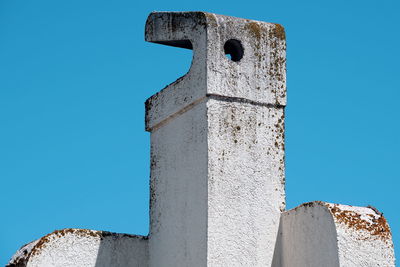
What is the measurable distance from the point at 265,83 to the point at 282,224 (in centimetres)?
159

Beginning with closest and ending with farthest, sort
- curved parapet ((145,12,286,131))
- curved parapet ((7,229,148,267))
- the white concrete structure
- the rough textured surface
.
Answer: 1. the white concrete structure
2. the rough textured surface
3. curved parapet ((145,12,286,131))
4. curved parapet ((7,229,148,267))

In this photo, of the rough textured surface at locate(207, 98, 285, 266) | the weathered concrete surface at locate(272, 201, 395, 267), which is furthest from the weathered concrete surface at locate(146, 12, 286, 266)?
the weathered concrete surface at locate(272, 201, 395, 267)

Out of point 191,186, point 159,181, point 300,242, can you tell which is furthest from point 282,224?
point 159,181

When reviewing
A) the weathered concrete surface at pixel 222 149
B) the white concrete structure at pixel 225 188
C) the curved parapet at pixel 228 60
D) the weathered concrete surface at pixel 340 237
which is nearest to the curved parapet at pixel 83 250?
the white concrete structure at pixel 225 188

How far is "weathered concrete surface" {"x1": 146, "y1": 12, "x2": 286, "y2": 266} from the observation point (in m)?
9.43

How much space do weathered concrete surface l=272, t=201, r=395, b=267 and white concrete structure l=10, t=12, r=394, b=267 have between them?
1 centimetres

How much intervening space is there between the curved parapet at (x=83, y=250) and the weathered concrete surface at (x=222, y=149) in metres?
0.26

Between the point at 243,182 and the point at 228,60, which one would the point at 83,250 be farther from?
the point at 228,60

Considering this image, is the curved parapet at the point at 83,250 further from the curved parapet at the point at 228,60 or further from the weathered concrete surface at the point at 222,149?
the curved parapet at the point at 228,60

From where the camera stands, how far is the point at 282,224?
31.8 ft

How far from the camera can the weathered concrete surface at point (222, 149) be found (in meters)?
9.43

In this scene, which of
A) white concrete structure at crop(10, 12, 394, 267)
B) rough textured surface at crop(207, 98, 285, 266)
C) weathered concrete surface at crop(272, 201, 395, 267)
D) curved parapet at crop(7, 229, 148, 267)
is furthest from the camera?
curved parapet at crop(7, 229, 148, 267)

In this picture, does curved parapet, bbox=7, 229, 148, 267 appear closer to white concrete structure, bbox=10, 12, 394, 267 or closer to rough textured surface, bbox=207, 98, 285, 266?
white concrete structure, bbox=10, 12, 394, 267

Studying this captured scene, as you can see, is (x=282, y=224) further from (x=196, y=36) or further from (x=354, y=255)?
(x=196, y=36)
